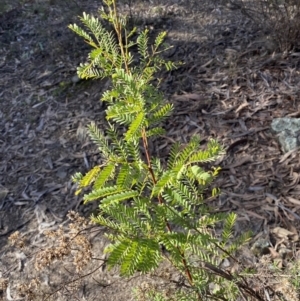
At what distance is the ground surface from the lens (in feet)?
11.4

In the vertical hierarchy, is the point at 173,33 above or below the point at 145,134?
below

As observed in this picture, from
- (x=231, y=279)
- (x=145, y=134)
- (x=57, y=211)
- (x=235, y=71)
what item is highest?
(x=145, y=134)

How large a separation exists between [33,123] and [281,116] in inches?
94.7

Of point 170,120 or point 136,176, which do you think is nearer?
point 136,176

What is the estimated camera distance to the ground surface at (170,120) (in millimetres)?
3484

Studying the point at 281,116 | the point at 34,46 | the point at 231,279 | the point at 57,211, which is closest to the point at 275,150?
the point at 281,116

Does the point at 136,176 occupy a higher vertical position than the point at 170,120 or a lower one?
higher

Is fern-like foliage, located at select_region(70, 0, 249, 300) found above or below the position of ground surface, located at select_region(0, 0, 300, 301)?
above

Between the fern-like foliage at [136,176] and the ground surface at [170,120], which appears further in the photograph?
the ground surface at [170,120]

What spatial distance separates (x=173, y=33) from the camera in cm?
554

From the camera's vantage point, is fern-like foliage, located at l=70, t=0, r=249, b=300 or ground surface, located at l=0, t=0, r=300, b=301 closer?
fern-like foliage, located at l=70, t=0, r=249, b=300

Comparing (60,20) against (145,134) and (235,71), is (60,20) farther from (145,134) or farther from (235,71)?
(145,134)

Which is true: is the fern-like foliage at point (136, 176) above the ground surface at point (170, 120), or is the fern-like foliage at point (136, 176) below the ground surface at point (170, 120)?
above

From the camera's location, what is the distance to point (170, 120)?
434 centimetres
